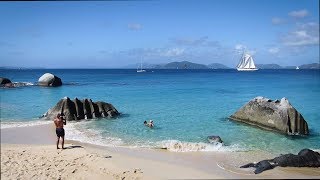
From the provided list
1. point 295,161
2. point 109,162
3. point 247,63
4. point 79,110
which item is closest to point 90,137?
point 109,162

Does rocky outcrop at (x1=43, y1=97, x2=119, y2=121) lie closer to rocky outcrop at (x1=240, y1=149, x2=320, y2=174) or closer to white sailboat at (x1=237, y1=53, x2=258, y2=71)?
rocky outcrop at (x1=240, y1=149, x2=320, y2=174)

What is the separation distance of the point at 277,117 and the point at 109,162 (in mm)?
11125

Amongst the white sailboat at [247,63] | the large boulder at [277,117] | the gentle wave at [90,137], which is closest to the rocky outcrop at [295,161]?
the large boulder at [277,117]

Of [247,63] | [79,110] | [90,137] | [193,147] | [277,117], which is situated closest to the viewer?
[193,147]

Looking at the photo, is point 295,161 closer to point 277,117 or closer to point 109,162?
point 109,162

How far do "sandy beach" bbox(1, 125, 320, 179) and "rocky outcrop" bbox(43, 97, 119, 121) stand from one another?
16.9 ft

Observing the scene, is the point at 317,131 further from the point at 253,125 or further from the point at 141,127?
the point at 141,127

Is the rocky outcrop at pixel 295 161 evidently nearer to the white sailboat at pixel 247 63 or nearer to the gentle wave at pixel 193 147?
the gentle wave at pixel 193 147

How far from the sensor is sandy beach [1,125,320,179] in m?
9.02

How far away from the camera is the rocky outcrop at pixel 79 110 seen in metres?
20.4

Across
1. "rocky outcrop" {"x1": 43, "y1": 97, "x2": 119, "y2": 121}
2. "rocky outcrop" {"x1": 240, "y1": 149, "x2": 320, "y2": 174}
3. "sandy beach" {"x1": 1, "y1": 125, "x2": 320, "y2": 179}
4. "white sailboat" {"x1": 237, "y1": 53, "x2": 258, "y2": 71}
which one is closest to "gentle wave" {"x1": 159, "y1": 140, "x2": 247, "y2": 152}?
"sandy beach" {"x1": 1, "y1": 125, "x2": 320, "y2": 179}

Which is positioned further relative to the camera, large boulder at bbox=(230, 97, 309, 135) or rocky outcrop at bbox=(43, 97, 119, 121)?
rocky outcrop at bbox=(43, 97, 119, 121)

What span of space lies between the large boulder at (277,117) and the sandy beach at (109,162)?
16.4 ft

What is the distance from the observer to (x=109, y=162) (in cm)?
1177
